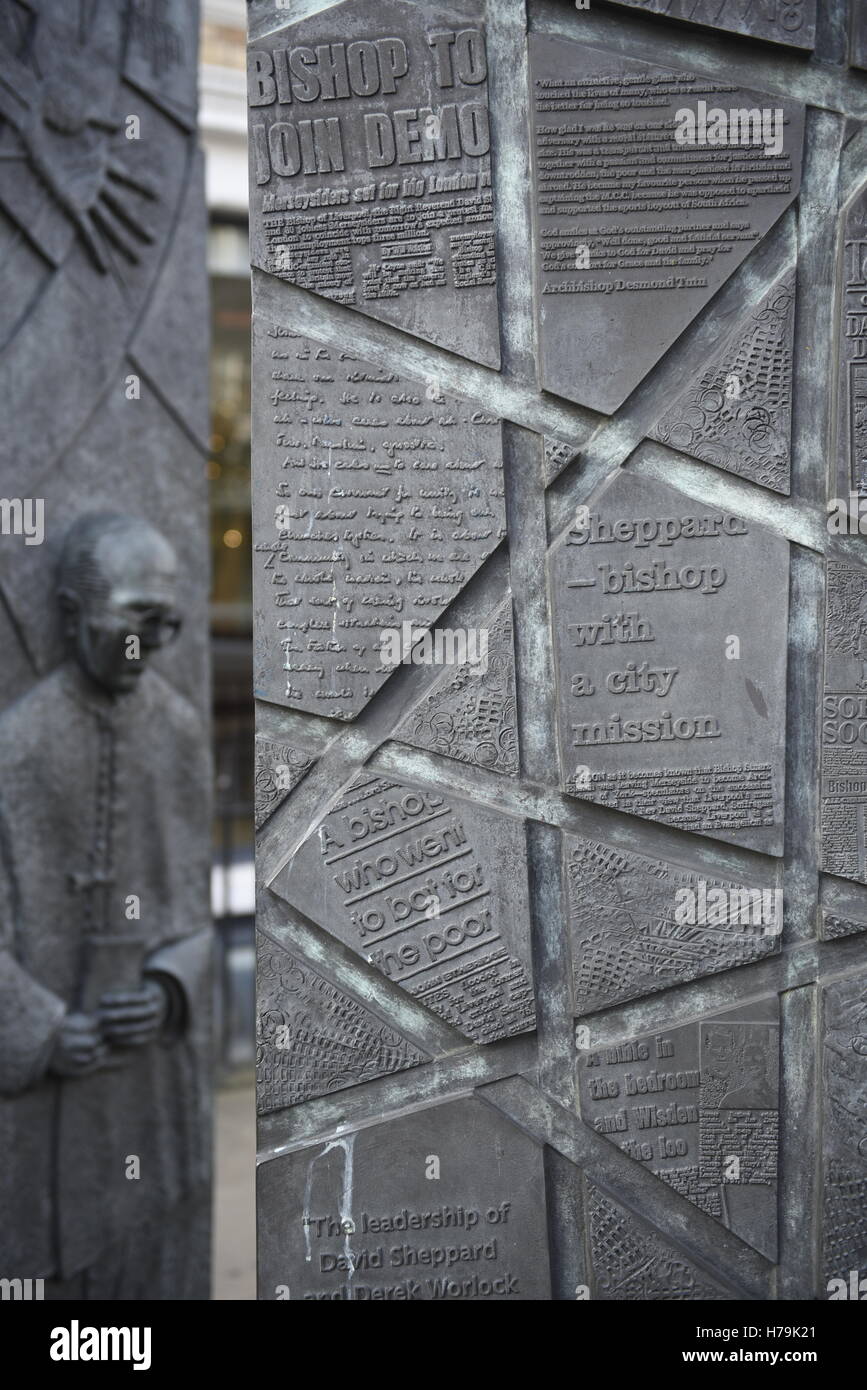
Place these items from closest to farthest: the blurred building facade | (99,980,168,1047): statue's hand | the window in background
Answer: (99,980,168,1047): statue's hand, the blurred building facade, the window in background

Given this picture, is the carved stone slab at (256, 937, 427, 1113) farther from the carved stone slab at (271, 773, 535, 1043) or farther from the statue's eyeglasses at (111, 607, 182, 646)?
the statue's eyeglasses at (111, 607, 182, 646)

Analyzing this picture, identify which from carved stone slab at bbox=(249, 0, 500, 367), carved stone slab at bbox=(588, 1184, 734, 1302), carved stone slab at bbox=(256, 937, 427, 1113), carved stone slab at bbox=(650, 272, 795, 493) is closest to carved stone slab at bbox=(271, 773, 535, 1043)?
carved stone slab at bbox=(256, 937, 427, 1113)

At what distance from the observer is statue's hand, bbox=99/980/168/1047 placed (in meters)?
6.14

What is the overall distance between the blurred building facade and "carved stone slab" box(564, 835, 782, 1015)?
22.4 ft

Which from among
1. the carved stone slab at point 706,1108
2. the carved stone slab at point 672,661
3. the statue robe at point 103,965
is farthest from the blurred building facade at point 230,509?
the carved stone slab at point 706,1108

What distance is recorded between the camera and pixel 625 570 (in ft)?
10.3

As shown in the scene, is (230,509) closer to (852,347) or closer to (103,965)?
(103,965)

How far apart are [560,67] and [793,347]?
2.49 feet

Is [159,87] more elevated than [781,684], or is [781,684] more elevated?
[159,87]

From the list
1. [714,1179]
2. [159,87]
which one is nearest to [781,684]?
[714,1179]

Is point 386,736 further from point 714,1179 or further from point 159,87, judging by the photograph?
point 159,87

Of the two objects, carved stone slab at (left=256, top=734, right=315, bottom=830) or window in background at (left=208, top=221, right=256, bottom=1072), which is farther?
window in background at (left=208, top=221, right=256, bottom=1072)

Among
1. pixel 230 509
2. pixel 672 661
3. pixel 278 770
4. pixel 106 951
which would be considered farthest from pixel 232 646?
pixel 672 661

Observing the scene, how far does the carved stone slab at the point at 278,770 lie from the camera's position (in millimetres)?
3152
